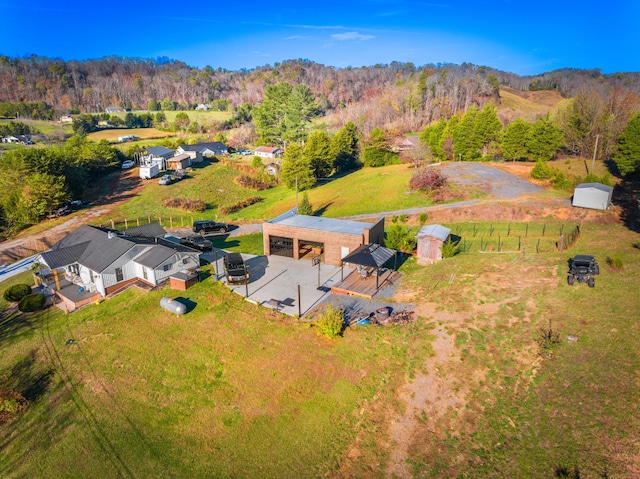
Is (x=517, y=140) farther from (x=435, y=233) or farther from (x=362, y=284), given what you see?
(x=362, y=284)

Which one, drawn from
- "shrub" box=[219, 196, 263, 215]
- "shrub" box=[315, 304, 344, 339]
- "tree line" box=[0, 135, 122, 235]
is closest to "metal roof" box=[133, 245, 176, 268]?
"shrub" box=[315, 304, 344, 339]

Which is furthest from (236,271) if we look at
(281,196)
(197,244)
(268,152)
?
(268,152)

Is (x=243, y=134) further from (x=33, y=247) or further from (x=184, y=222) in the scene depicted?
(x=33, y=247)

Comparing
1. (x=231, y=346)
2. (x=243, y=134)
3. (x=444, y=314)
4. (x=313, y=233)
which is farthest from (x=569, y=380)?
(x=243, y=134)

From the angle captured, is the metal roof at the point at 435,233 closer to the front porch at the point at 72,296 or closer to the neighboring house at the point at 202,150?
the front porch at the point at 72,296

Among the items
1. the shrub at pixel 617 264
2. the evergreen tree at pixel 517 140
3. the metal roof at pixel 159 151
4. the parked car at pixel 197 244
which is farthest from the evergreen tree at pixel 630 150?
the metal roof at pixel 159 151

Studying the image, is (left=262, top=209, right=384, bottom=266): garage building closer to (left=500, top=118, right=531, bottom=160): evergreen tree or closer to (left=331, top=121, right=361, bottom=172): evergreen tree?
(left=331, top=121, right=361, bottom=172): evergreen tree
